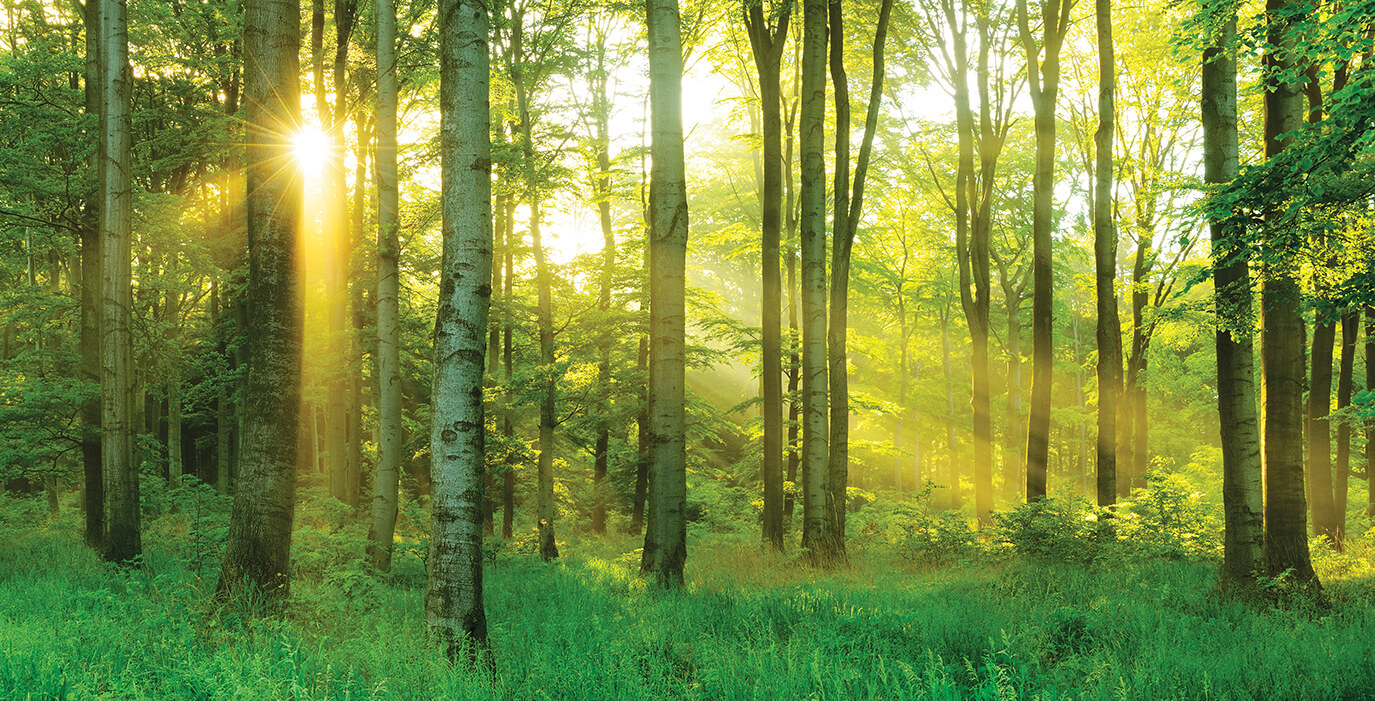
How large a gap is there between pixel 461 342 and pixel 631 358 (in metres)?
12.7

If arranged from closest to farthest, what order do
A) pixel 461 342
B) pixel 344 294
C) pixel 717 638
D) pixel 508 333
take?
pixel 461 342, pixel 717 638, pixel 344 294, pixel 508 333

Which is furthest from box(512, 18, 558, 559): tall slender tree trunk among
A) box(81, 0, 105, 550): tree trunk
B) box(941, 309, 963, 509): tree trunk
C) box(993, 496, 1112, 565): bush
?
box(941, 309, 963, 509): tree trunk

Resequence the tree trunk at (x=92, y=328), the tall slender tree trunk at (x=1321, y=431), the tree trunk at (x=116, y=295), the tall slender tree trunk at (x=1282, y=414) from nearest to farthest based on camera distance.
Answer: the tall slender tree trunk at (x=1282, y=414), the tree trunk at (x=116, y=295), the tree trunk at (x=92, y=328), the tall slender tree trunk at (x=1321, y=431)

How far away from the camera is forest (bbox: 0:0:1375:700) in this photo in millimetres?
4969

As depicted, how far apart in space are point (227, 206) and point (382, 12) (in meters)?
12.8

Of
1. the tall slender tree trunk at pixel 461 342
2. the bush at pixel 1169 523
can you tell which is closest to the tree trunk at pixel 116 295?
the tall slender tree trunk at pixel 461 342

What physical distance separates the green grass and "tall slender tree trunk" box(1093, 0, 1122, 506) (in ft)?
18.8

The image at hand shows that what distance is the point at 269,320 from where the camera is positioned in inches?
271

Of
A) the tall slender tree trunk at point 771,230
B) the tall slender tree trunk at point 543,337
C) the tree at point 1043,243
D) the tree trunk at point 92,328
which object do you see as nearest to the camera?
the tree trunk at point 92,328

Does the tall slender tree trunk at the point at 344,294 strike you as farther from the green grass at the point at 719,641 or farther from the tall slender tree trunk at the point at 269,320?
the tall slender tree trunk at the point at 269,320

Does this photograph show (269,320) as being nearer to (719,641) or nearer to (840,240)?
(719,641)

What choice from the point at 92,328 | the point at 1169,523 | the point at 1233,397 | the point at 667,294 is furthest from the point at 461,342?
the point at 1169,523

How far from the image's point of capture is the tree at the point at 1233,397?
7.84 m

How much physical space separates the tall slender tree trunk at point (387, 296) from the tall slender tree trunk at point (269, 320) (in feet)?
10.1
